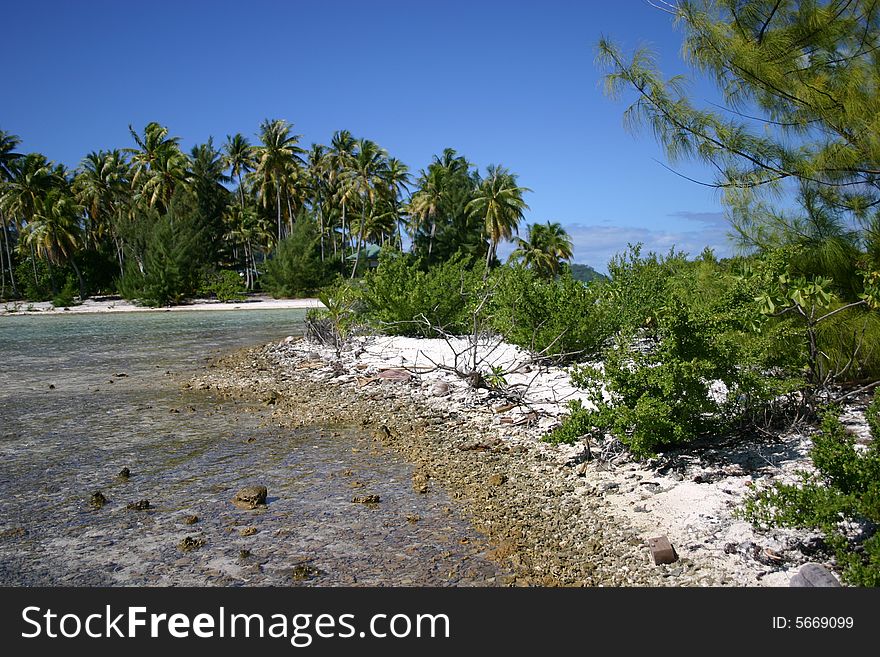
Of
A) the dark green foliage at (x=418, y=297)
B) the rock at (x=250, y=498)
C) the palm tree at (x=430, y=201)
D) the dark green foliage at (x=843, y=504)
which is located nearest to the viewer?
the dark green foliage at (x=843, y=504)

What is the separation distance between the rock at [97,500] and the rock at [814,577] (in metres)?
4.53

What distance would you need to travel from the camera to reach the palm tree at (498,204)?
46.1 m

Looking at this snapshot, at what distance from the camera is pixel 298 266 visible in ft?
144

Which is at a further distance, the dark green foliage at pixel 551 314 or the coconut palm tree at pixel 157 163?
the coconut palm tree at pixel 157 163

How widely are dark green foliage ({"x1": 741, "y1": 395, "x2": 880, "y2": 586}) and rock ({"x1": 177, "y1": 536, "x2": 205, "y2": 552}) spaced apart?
10.6 feet

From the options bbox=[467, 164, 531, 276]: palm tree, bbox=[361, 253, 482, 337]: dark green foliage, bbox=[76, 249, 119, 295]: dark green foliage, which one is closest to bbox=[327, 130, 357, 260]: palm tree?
bbox=[467, 164, 531, 276]: palm tree

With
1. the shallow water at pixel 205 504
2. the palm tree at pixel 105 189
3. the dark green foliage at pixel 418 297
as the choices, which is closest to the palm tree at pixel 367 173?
the palm tree at pixel 105 189

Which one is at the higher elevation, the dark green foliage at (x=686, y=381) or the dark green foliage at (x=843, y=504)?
the dark green foliage at (x=686, y=381)

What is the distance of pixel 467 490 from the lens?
5.15 m

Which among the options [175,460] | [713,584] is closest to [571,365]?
[175,460]

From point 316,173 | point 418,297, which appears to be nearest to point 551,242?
point 316,173

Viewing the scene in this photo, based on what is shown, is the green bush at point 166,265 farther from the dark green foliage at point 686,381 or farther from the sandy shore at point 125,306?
the dark green foliage at point 686,381

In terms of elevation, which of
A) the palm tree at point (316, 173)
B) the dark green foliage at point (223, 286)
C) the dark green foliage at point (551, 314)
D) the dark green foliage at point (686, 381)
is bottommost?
the dark green foliage at point (686, 381)

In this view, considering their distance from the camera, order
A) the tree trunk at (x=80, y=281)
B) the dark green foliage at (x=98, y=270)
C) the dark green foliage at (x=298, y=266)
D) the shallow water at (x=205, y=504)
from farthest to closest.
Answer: the dark green foliage at (x=98, y=270), the dark green foliage at (x=298, y=266), the tree trunk at (x=80, y=281), the shallow water at (x=205, y=504)
